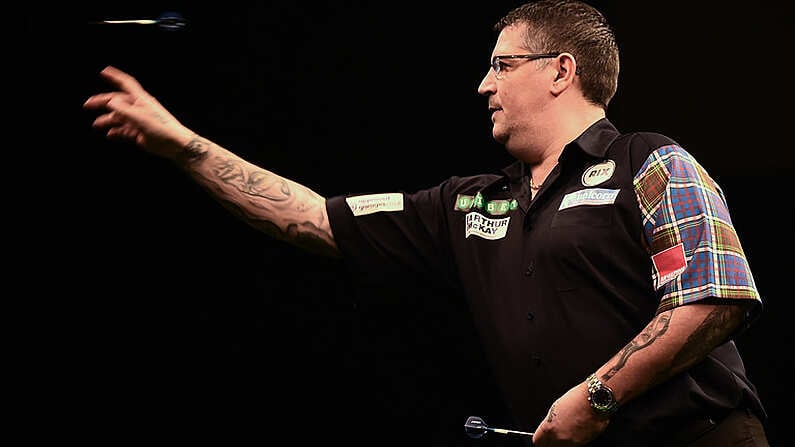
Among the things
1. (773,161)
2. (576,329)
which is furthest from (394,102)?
(576,329)

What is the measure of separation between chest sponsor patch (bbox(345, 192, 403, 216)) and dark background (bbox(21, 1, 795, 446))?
0.50 meters

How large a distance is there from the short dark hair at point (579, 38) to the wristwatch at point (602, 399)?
624mm

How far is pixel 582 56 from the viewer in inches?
70.9

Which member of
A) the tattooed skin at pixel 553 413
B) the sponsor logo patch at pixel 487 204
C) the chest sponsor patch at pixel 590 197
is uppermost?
Result: the chest sponsor patch at pixel 590 197

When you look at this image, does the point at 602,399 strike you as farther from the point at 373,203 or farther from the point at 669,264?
the point at 373,203

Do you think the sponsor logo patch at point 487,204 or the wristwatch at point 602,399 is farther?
the sponsor logo patch at point 487,204

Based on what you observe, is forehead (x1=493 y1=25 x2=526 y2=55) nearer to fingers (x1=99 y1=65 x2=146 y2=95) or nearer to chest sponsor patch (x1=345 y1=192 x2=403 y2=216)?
chest sponsor patch (x1=345 y1=192 x2=403 y2=216)

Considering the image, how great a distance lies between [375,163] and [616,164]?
100 centimetres

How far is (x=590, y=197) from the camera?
62.2 inches

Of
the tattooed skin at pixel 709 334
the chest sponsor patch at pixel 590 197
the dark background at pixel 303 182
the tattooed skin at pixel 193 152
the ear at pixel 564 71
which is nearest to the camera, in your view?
the tattooed skin at pixel 709 334

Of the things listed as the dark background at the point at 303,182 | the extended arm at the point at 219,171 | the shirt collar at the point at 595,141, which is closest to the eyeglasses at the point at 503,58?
the shirt collar at the point at 595,141

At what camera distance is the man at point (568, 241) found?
142 cm

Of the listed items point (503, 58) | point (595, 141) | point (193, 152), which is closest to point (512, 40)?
point (503, 58)

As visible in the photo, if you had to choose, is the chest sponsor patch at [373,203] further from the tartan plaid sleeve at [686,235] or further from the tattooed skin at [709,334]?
the tattooed skin at [709,334]
